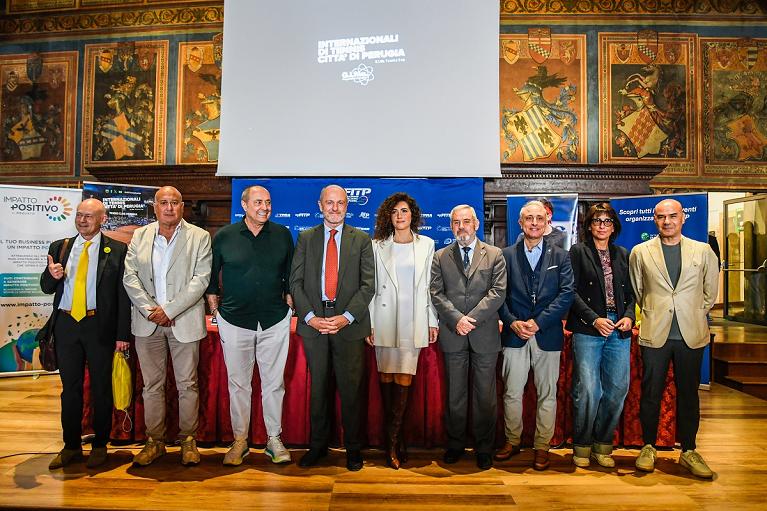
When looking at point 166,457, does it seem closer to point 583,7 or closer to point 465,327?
point 465,327

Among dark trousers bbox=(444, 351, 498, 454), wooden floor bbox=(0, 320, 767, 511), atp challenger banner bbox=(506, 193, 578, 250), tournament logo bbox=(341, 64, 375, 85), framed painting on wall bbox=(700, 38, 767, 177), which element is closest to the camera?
wooden floor bbox=(0, 320, 767, 511)

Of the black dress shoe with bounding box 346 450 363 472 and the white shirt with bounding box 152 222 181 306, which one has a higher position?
the white shirt with bounding box 152 222 181 306

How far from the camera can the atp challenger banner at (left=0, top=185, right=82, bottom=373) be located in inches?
204

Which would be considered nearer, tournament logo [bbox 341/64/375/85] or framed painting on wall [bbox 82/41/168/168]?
tournament logo [bbox 341/64/375/85]

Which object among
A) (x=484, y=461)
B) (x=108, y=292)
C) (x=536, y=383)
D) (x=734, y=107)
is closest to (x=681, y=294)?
A: (x=536, y=383)

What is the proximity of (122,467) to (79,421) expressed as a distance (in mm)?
402

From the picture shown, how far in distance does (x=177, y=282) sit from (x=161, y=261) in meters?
0.18

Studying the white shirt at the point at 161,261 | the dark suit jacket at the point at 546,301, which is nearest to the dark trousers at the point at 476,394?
the dark suit jacket at the point at 546,301

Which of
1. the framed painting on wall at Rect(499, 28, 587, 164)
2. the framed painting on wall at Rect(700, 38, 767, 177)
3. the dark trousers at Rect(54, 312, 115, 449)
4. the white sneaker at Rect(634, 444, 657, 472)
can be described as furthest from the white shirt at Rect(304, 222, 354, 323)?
the framed painting on wall at Rect(700, 38, 767, 177)

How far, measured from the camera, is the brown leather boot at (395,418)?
9.55 ft

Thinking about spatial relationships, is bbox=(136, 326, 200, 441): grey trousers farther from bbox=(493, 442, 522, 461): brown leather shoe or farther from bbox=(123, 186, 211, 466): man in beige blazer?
bbox=(493, 442, 522, 461): brown leather shoe

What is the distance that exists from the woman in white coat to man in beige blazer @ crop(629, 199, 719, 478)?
134 cm

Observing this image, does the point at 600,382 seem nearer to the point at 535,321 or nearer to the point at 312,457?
the point at 535,321

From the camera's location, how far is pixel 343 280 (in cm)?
286
